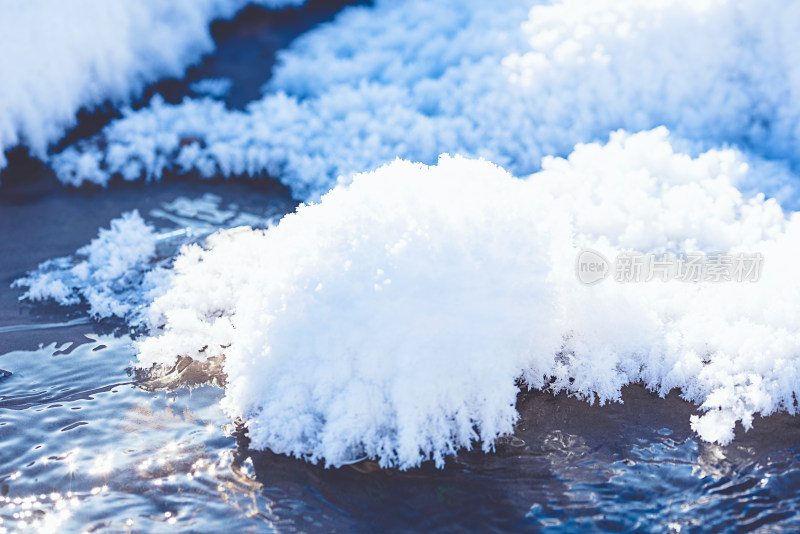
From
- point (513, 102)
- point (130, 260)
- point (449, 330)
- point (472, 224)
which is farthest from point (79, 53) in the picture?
point (449, 330)

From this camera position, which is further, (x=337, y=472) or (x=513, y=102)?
(x=513, y=102)

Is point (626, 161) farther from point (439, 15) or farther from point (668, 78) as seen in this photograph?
point (439, 15)

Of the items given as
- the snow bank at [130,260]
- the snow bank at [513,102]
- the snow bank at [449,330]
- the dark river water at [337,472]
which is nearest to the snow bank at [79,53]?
the snow bank at [513,102]

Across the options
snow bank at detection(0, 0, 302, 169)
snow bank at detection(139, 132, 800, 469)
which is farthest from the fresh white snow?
snow bank at detection(0, 0, 302, 169)

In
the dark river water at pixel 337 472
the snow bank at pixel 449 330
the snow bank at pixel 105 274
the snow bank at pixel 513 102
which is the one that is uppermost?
the snow bank at pixel 513 102

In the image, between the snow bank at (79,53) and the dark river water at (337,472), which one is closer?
the dark river water at (337,472)

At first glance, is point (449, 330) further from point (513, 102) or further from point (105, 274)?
point (513, 102)

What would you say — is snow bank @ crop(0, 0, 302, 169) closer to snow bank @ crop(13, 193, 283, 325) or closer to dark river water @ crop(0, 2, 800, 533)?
snow bank @ crop(13, 193, 283, 325)

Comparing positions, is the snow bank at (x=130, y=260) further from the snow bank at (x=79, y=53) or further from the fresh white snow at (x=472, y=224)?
the snow bank at (x=79, y=53)
